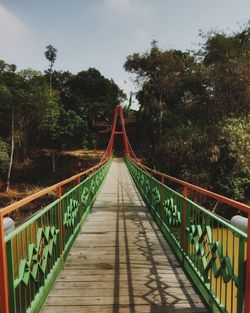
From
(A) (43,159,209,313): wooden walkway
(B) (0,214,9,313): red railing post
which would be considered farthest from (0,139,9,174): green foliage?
(B) (0,214,9,313): red railing post

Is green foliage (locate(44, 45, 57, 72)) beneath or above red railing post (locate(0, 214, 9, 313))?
above

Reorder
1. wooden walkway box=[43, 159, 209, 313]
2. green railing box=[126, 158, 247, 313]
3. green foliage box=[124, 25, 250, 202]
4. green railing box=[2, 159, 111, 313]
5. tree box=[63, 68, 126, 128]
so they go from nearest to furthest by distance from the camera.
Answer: green railing box=[2, 159, 111, 313] → green railing box=[126, 158, 247, 313] → wooden walkway box=[43, 159, 209, 313] → green foliage box=[124, 25, 250, 202] → tree box=[63, 68, 126, 128]

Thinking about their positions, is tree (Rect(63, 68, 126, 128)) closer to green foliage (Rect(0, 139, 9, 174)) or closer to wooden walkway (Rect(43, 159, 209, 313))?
green foliage (Rect(0, 139, 9, 174))

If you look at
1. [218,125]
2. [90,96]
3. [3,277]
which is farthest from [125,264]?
[90,96]

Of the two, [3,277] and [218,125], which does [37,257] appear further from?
[218,125]

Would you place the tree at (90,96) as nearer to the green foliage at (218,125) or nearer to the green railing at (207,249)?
the green foliage at (218,125)

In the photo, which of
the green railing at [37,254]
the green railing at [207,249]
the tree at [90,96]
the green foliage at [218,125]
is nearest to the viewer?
the green railing at [37,254]

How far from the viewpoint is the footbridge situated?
9.02 feet

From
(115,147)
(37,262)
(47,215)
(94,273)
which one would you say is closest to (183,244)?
(94,273)

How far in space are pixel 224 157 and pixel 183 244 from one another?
Answer: 43.9 feet

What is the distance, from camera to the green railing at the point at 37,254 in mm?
2648

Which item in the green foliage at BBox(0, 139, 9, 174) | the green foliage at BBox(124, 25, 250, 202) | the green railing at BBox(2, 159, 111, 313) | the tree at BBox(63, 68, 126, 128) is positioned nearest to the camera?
the green railing at BBox(2, 159, 111, 313)

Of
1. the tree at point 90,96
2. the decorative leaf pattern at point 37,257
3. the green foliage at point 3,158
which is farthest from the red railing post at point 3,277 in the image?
the tree at point 90,96

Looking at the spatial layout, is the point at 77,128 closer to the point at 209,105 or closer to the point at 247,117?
the point at 209,105
